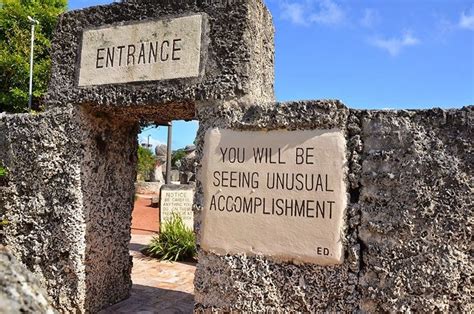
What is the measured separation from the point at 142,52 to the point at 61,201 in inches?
59.0

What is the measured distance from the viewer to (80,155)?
12.8 ft

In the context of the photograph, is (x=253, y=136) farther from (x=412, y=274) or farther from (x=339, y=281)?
(x=412, y=274)

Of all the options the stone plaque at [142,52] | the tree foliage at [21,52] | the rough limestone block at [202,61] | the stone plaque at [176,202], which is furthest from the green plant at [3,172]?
the tree foliage at [21,52]

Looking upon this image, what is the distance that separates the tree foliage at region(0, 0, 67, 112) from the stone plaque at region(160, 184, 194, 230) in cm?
1103

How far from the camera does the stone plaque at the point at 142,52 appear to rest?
345cm

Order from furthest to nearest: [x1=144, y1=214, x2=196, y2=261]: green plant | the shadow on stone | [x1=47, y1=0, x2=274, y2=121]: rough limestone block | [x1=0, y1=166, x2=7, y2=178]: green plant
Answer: [x1=144, y1=214, x2=196, y2=261]: green plant
the shadow on stone
[x1=0, y1=166, x2=7, y2=178]: green plant
[x1=47, y1=0, x2=274, y2=121]: rough limestone block

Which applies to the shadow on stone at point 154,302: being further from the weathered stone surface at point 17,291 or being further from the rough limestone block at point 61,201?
the weathered stone surface at point 17,291

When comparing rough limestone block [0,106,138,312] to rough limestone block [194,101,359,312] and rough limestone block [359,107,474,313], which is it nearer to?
rough limestone block [194,101,359,312]

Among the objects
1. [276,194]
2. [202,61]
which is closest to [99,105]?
[202,61]

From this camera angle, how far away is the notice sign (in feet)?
9.70

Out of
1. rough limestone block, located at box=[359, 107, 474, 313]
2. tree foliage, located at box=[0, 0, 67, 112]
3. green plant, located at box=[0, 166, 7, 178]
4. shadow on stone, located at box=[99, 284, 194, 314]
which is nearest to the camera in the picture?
rough limestone block, located at box=[359, 107, 474, 313]

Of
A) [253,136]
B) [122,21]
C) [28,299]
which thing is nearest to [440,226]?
[253,136]

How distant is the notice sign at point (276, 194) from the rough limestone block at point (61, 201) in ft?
4.17

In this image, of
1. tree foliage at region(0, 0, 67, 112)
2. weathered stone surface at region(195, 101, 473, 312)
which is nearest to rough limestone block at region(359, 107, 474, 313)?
weathered stone surface at region(195, 101, 473, 312)
